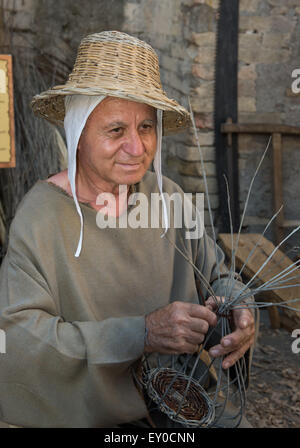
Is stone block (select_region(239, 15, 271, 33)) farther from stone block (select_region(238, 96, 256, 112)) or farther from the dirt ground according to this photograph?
the dirt ground

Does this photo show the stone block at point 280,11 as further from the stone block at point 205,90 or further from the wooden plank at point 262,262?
the wooden plank at point 262,262

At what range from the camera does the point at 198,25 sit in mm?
4016

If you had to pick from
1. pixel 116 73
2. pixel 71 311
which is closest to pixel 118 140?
pixel 116 73

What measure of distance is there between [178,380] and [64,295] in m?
0.41

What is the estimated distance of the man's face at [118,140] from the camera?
5.19ft

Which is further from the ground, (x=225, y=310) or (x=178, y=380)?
(x=225, y=310)

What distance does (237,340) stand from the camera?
1.47 metres

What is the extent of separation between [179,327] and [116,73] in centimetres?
74

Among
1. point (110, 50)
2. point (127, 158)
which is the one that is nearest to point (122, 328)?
point (127, 158)

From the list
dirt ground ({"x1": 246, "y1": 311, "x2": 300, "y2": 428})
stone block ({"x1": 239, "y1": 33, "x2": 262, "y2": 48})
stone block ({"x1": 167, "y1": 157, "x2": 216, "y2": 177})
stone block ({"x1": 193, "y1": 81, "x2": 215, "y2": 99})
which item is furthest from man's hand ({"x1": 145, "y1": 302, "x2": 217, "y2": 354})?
stone block ({"x1": 239, "y1": 33, "x2": 262, "y2": 48})

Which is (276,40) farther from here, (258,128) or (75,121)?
(75,121)

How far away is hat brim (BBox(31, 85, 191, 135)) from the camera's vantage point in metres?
1.50

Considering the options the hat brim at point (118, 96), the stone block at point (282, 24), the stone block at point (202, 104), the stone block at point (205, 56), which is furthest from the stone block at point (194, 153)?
the hat brim at point (118, 96)

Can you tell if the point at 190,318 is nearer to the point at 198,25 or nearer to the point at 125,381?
the point at 125,381
